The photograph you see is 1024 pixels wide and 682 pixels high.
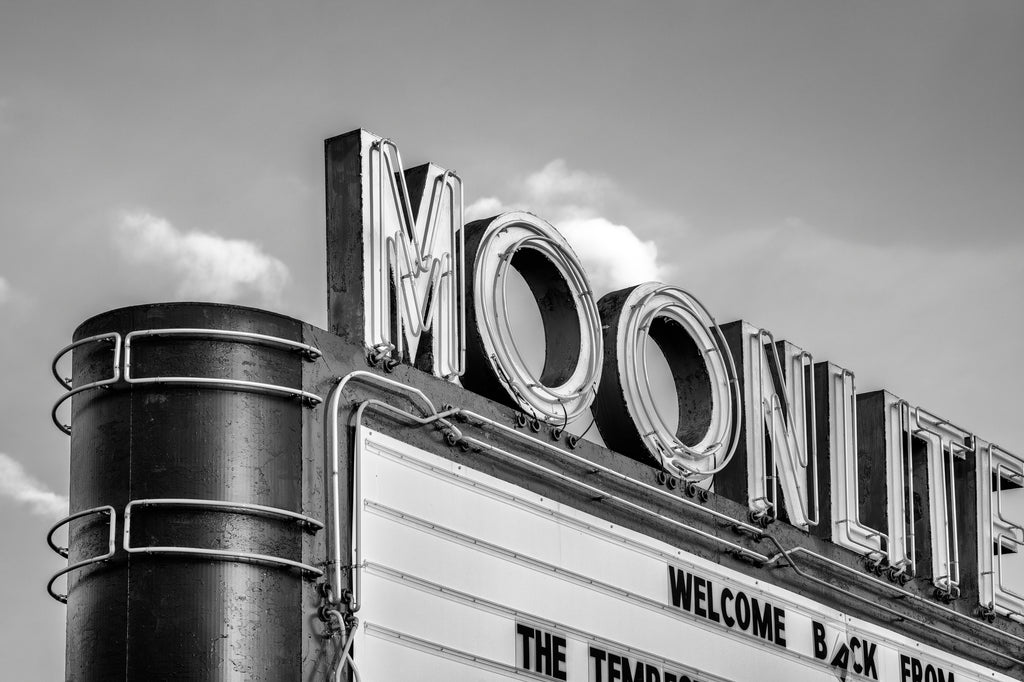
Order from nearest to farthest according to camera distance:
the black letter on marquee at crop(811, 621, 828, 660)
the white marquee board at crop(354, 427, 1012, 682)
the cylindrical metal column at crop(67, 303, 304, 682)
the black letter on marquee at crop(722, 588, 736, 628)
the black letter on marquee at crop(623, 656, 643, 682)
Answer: the cylindrical metal column at crop(67, 303, 304, 682) < the white marquee board at crop(354, 427, 1012, 682) < the black letter on marquee at crop(623, 656, 643, 682) < the black letter on marquee at crop(722, 588, 736, 628) < the black letter on marquee at crop(811, 621, 828, 660)

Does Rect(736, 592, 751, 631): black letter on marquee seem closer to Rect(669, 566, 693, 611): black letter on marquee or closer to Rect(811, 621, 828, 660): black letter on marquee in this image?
Rect(669, 566, 693, 611): black letter on marquee

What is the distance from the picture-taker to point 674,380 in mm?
16938

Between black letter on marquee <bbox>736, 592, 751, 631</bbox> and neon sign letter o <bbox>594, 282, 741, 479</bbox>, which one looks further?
black letter on marquee <bbox>736, 592, 751, 631</bbox>

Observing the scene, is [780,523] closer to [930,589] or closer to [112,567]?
[930,589]

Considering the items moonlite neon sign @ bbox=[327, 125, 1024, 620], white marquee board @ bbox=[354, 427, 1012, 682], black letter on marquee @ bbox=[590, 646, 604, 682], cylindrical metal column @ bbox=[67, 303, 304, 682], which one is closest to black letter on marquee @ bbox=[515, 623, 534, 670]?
white marquee board @ bbox=[354, 427, 1012, 682]

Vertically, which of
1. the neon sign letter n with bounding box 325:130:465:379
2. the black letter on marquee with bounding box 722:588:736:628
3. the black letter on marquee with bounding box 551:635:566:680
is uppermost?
the neon sign letter n with bounding box 325:130:465:379

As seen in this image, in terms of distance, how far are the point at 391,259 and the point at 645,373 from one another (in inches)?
128

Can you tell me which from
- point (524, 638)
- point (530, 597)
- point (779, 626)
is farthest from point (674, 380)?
point (524, 638)

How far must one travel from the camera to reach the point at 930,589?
1898 centimetres

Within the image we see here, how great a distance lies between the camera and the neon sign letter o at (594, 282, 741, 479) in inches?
619

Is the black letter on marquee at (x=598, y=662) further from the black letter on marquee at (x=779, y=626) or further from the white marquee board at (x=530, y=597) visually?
the black letter on marquee at (x=779, y=626)

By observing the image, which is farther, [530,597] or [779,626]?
[779,626]

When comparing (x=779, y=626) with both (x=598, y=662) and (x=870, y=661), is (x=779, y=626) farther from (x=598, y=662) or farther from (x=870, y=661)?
(x=598, y=662)

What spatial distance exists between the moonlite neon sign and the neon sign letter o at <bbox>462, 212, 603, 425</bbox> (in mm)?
14
